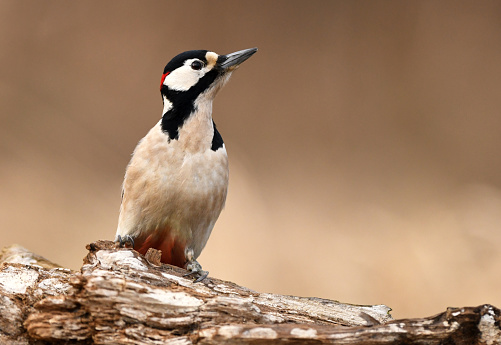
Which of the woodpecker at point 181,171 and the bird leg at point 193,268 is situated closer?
the bird leg at point 193,268

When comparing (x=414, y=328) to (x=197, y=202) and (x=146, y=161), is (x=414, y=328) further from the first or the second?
(x=146, y=161)

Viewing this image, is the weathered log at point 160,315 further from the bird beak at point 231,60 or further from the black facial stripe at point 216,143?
the bird beak at point 231,60

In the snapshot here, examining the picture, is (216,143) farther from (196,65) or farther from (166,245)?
(166,245)

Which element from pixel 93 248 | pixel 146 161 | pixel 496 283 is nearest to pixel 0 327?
pixel 93 248

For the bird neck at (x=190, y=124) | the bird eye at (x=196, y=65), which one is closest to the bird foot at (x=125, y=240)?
the bird neck at (x=190, y=124)

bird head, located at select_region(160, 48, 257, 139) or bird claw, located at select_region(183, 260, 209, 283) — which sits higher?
bird head, located at select_region(160, 48, 257, 139)

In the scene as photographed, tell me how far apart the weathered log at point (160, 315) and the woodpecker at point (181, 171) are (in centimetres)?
43

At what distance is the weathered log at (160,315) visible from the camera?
5.58 ft

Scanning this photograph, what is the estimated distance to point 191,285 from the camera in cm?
211

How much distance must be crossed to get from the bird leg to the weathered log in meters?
0.08

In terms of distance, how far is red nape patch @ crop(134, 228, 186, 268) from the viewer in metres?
2.66

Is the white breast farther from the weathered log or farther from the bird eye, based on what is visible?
the weathered log

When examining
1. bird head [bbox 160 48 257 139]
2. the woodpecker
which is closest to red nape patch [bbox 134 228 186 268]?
the woodpecker

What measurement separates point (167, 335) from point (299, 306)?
22.6 inches
